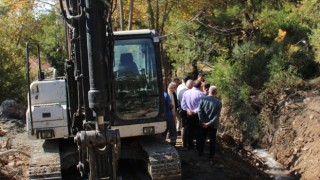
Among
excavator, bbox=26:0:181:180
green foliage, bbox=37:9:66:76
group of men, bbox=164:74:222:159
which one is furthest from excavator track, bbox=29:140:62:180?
green foliage, bbox=37:9:66:76

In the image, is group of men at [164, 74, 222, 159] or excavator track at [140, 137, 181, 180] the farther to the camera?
group of men at [164, 74, 222, 159]

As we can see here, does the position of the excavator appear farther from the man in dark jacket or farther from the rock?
the rock

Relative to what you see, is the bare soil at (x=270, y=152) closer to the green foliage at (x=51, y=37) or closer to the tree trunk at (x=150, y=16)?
the tree trunk at (x=150, y=16)

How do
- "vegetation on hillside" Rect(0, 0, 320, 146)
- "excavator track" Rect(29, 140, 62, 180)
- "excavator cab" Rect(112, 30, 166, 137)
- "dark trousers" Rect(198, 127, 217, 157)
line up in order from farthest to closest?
"vegetation on hillside" Rect(0, 0, 320, 146), "dark trousers" Rect(198, 127, 217, 157), "excavator cab" Rect(112, 30, 166, 137), "excavator track" Rect(29, 140, 62, 180)

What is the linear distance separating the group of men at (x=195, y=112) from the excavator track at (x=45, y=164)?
118 inches

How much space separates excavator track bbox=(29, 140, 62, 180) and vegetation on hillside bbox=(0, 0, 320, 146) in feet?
21.1

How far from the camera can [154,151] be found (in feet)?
23.4

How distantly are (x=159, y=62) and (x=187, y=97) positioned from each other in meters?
2.70

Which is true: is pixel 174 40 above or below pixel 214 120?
above

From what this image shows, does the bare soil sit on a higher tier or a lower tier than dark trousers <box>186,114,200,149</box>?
lower

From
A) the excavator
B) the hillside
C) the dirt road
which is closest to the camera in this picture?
the excavator

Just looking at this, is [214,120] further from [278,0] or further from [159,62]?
[278,0]

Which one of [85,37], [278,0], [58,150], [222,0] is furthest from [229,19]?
[85,37]

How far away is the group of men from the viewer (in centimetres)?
916
